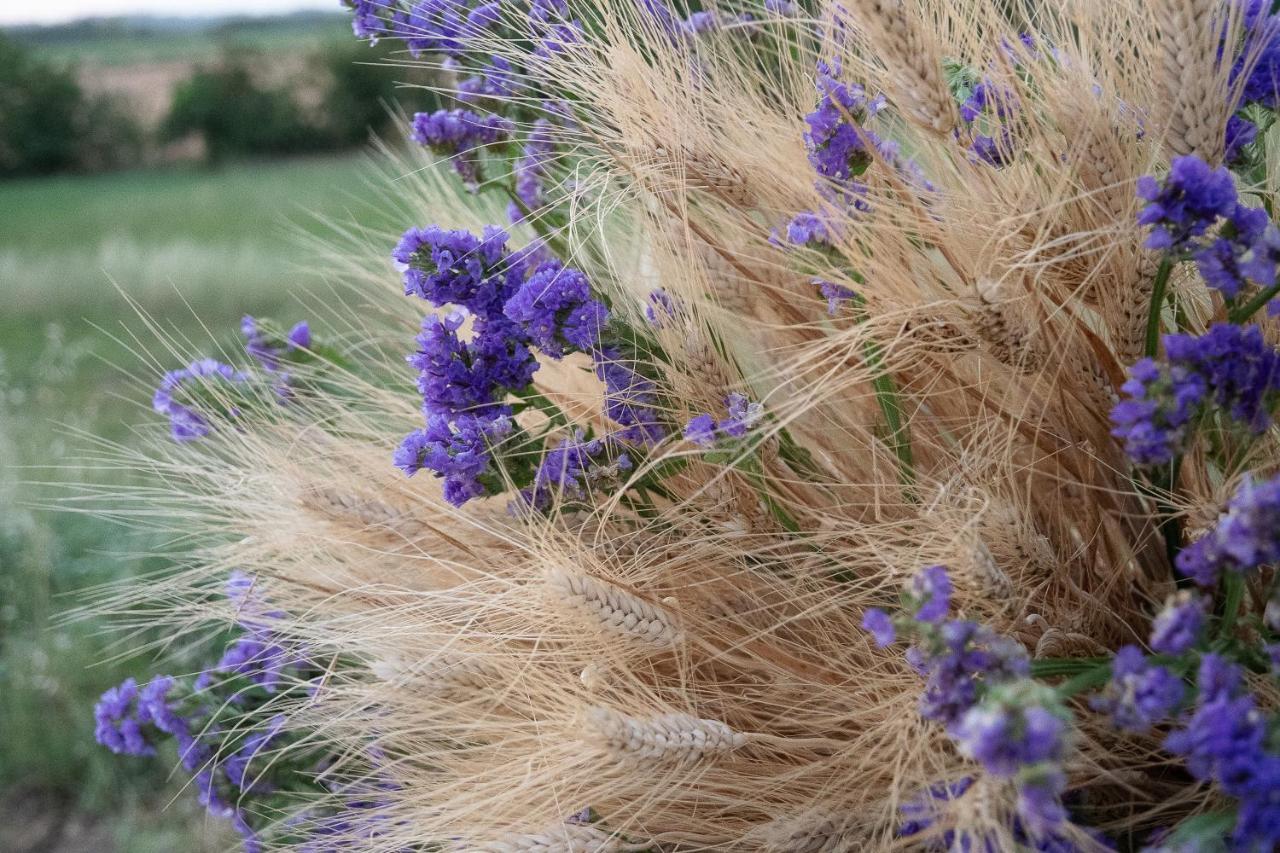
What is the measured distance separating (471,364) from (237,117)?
8.60m

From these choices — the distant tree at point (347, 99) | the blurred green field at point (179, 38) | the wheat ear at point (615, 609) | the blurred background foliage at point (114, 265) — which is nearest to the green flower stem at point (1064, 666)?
the wheat ear at point (615, 609)

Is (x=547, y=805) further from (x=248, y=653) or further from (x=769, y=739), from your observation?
(x=248, y=653)

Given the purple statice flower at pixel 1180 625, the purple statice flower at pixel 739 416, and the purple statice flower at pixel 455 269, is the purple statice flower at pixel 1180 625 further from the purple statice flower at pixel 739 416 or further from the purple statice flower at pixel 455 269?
the purple statice flower at pixel 455 269

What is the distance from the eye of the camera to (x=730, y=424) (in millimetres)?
662

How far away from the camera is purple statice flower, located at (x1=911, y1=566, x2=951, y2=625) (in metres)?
0.50

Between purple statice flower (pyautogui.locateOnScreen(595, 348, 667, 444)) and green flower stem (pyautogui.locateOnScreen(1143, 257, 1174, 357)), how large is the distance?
0.28 metres

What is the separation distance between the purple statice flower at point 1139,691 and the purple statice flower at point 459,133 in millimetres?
588

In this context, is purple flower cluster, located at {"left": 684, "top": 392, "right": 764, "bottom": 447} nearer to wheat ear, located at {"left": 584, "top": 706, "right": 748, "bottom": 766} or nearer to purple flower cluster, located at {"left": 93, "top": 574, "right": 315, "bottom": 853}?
wheat ear, located at {"left": 584, "top": 706, "right": 748, "bottom": 766}

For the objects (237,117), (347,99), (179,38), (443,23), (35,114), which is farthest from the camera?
(179,38)

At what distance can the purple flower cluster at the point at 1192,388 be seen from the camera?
52cm

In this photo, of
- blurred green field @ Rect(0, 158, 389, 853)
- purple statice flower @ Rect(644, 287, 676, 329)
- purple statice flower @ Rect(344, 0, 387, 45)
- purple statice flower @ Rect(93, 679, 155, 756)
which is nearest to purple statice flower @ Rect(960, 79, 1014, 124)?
purple statice flower @ Rect(644, 287, 676, 329)

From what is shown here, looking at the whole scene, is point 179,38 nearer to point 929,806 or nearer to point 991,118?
point 991,118

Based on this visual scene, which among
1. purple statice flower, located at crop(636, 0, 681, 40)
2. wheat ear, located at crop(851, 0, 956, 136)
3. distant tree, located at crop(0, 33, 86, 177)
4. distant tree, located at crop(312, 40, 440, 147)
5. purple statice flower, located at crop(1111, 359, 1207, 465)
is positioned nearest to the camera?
purple statice flower, located at crop(1111, 359, 1207, 465)

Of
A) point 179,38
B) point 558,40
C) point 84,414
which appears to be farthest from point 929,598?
point 179,38
